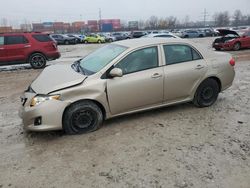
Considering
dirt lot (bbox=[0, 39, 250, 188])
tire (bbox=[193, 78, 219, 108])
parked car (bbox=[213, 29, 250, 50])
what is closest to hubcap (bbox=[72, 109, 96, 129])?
dirt lot (bbox=[0, 39, 250, 188])

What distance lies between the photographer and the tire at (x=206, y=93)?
209 inches

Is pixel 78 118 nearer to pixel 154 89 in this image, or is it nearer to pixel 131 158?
pixel 131 158

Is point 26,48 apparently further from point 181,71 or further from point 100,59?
point 181,71

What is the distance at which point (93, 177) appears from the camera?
3.14m

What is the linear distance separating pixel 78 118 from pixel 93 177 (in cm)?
129

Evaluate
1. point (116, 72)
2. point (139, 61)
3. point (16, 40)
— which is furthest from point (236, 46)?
point (116, 72)

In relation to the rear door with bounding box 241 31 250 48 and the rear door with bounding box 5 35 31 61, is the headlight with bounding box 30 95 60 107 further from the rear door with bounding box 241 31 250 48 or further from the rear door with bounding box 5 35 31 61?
the rear door with bounding box 241 31 250 48

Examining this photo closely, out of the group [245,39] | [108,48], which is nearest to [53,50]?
[108,48]

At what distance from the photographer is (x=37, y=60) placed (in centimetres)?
1134

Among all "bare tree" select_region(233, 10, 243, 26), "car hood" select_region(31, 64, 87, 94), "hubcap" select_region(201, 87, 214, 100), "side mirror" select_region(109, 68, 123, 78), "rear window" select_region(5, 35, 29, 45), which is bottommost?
"hubcap" select_region(201, 87, 214, 100)

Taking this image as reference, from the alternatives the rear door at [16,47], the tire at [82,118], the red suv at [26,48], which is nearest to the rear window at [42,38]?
the red suv at [26,48]

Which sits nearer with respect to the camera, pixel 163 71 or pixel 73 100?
pixel 73 100

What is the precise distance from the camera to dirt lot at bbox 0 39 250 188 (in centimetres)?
310

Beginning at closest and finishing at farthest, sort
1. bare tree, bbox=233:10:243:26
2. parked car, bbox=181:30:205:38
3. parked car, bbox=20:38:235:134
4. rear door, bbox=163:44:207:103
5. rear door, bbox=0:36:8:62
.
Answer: parked car, bbox=20:38:235:134, rear door, bbox=163:44:207:103, rear door, bbox=0:36:8:62, parked car, bbox=181:30:205:38, bare tree, bbox=233:10:243:26
